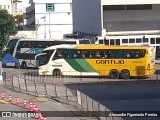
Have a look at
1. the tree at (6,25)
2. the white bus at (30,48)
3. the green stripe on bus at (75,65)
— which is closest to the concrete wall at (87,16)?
the tree at (6,25)

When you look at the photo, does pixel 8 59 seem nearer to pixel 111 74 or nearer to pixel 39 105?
pixel 111 74

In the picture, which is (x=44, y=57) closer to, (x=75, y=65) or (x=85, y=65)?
(x=75, y=65)

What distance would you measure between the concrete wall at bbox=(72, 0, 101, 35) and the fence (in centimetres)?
2197

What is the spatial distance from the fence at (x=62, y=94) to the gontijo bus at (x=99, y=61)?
2.20 m

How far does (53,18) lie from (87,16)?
11.0m

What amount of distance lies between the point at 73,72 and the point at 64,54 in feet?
5.96

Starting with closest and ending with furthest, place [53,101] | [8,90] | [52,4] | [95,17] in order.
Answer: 1. [53,101]
2. [8,90]
3. [95,17]
4. [52,4]

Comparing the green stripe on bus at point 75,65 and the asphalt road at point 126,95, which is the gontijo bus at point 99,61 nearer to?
the green stripe on bus at point 75,65

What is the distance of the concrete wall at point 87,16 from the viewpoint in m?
61.9

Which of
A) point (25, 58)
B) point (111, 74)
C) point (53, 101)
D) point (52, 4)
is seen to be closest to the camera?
point (53, 101)

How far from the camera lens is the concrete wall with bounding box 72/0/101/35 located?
61.9 meters

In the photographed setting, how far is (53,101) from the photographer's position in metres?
29.6

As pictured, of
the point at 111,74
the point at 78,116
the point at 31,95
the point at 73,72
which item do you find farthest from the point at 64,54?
the point at 78,116

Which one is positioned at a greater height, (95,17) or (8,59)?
(95,17)
